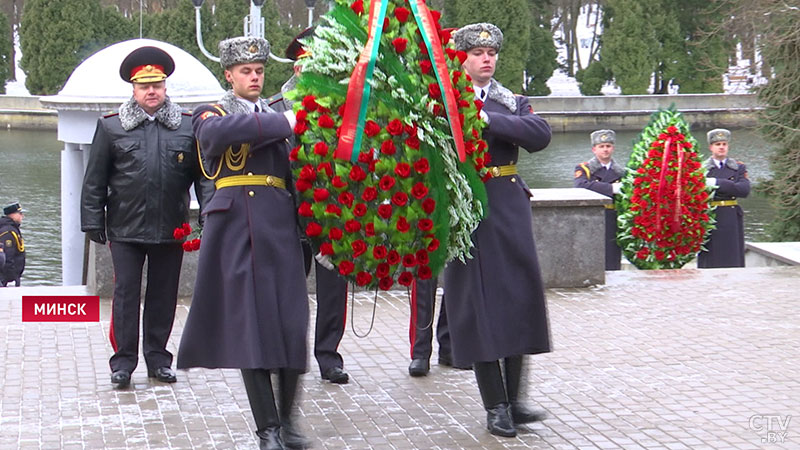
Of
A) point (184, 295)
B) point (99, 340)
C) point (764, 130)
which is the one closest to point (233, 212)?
point (99, 340)

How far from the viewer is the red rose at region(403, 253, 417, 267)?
577cm

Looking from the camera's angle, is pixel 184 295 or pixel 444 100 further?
pixel 184 295

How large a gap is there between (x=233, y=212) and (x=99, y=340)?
279 centimetres

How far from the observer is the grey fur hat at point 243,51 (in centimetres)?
595

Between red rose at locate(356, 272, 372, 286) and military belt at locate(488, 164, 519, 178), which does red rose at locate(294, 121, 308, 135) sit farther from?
military belt at locate(488, 164, 519, 178)

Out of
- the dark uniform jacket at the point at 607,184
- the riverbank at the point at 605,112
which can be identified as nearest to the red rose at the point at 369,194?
the dark uniform jacket at the point at 607,184

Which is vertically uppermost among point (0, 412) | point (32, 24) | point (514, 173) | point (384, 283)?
point (32, 24)

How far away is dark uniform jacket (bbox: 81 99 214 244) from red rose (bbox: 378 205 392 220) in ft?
5.90

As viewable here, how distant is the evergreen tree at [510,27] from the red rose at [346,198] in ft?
129

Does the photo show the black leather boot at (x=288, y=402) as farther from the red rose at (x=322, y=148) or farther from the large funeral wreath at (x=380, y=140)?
the red rose at (x=322, y=148)

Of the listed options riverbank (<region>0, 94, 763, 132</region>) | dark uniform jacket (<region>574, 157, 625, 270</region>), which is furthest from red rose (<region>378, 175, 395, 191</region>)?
riverbank (<region>0, 94, 763, 132</region>)

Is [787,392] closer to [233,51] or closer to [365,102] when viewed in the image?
[365,102]

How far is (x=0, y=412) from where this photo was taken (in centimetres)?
662

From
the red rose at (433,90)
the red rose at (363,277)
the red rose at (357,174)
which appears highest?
the red rose at (433,90)
